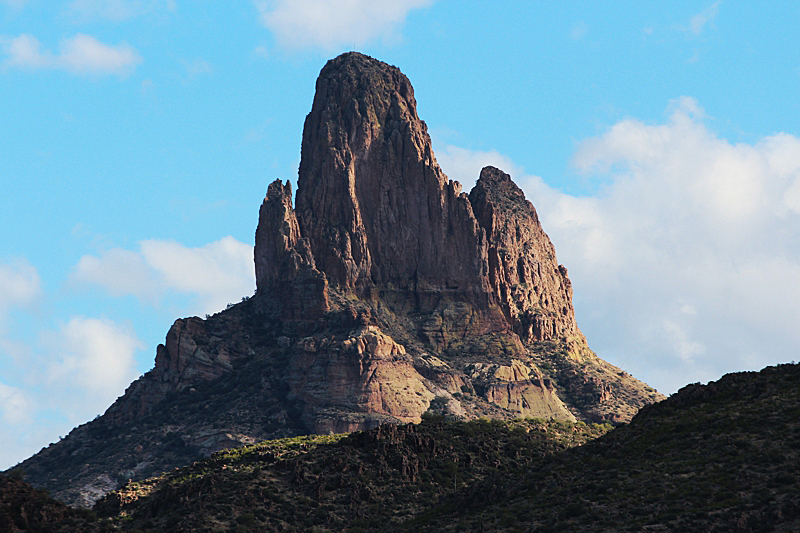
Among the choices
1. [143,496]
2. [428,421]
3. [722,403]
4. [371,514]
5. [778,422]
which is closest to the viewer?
[778,422]

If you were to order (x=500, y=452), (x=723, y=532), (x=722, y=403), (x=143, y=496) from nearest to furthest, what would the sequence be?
1. (x=723, y=532)
2. (x=722, y=403)
3. (x=143, y=496)
4. (x=500, y=452)

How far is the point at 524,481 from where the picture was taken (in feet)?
339

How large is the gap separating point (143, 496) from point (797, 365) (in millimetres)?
65688

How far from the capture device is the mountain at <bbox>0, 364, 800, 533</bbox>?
8725cm

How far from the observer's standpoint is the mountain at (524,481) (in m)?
87.2

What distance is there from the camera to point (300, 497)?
11881cm

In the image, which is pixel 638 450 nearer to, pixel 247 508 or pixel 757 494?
pixel 757 494

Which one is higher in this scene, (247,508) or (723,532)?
(247,508)

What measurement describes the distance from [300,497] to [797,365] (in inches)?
1828

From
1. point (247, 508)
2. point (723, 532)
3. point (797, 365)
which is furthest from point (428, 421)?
point (723, 532)

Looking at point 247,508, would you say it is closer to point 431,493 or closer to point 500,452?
point 431,493

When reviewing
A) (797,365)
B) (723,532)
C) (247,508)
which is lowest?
(723,532)

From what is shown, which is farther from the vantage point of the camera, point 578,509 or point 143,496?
point 143,496

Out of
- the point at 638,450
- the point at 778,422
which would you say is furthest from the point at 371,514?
the point at 778,422
